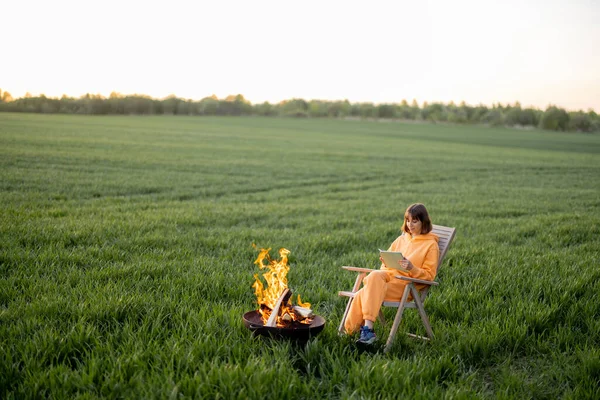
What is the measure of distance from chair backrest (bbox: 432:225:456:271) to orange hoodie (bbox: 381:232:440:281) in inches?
2.2

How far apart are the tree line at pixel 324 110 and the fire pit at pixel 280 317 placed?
77.5 m

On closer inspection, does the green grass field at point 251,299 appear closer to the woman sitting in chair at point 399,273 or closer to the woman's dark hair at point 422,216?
the woman sitting in chair at point 399,273

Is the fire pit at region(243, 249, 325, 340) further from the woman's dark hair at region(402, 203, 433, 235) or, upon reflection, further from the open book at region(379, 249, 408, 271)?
the woman's dark hair at region(402, 203, 433, 235)

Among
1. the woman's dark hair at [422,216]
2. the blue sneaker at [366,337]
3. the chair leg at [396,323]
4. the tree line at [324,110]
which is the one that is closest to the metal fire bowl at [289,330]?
the blue sneaker at [366,337]

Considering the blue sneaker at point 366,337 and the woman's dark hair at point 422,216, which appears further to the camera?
the woman's dark hair at point 422,216

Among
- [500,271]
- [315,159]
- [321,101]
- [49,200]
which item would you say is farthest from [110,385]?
[321,101]

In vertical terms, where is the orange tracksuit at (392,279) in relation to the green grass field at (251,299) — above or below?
above

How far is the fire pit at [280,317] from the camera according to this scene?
4.17 meters

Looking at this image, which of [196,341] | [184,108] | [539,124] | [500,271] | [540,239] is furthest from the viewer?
[539,124]

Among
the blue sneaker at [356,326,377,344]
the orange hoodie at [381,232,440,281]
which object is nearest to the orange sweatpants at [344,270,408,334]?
the blue sneaker at [356,326,377,344]

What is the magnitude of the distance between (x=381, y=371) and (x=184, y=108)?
113 metres

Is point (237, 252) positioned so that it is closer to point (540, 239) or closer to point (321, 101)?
point (540, 239)

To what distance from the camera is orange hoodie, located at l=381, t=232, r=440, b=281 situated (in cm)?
488

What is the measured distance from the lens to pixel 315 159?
3105 centimetres
